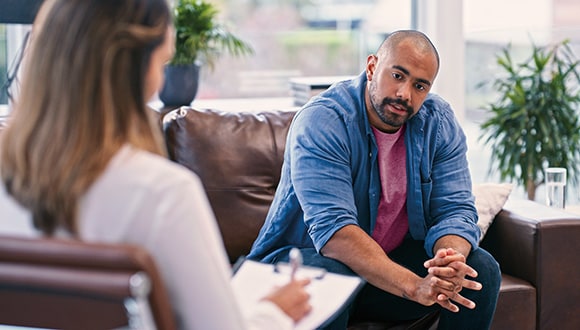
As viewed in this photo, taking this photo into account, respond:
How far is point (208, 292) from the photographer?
1197 millimetres

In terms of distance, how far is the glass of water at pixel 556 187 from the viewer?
3.08 m

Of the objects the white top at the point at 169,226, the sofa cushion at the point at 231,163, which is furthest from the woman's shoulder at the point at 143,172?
the sofa cushion at the point at 231,163

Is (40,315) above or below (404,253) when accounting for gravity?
above

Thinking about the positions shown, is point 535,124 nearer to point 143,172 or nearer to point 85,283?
point 143,172

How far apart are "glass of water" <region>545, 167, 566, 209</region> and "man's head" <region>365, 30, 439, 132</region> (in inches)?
31.6

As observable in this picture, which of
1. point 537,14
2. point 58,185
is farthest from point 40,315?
point 537,14

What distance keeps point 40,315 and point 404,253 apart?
59.1 inches

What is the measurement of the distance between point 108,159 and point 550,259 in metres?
1.79

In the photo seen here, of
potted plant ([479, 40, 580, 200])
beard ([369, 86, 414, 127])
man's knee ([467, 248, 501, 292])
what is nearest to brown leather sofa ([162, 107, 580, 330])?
man's knee ([467, 248, 501, 292])

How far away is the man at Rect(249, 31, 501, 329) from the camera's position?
7.64 feet

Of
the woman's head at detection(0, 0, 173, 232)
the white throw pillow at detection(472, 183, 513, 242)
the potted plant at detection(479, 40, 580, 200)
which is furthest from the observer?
the potted plant at detection(479, 40, 580, 200)

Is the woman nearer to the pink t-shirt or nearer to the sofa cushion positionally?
the pink t-shirt

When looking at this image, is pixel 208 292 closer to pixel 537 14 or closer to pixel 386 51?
pixel 386 51

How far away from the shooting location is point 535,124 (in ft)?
12.6
